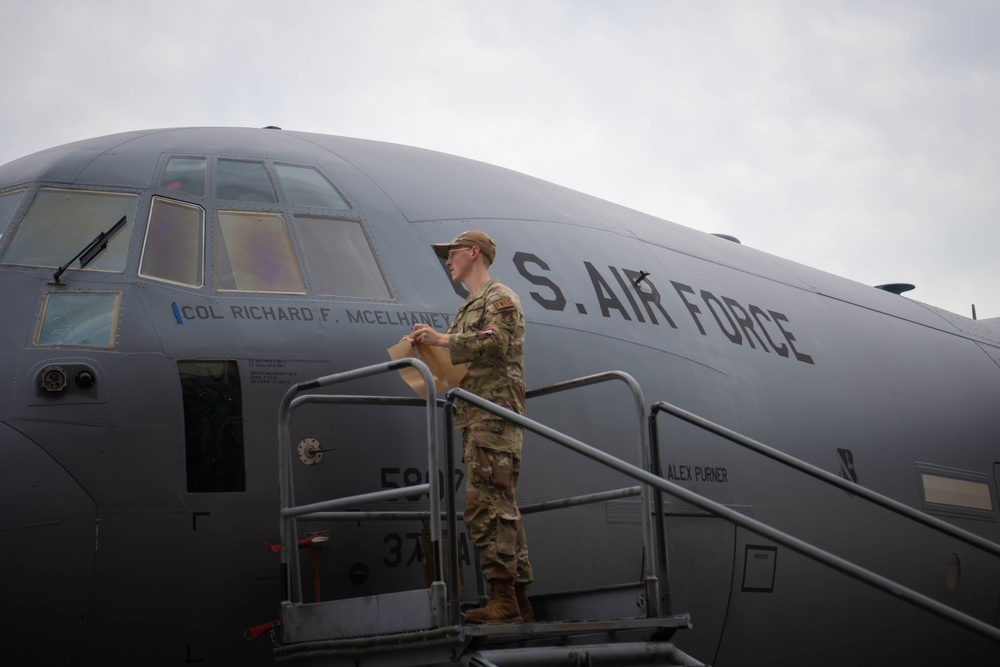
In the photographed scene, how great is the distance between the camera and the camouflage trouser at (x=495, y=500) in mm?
5605

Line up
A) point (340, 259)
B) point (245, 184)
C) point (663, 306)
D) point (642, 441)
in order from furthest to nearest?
1. point (663, 306)
2. point (245, 184)
3. point (340, 259)
4. point (642, 441)

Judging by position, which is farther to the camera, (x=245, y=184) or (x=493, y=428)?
(x=245, y=184)

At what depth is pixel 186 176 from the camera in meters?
7.12

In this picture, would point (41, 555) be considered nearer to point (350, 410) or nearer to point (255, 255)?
point (350, 410)

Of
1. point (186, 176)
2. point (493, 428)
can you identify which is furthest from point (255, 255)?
point (493, 428)

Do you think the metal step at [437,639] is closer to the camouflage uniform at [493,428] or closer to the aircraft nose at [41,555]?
the camouflage uniform at [493,428]

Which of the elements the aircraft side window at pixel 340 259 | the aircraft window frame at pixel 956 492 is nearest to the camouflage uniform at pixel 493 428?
the aircraft side window at pixel 340 259

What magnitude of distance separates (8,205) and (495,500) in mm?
3582

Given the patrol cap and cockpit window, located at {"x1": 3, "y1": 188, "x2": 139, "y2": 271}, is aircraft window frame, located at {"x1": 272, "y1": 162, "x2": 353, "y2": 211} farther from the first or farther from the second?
the patrol cap

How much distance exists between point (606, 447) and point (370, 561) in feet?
6.42

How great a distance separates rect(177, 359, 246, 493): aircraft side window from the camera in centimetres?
600

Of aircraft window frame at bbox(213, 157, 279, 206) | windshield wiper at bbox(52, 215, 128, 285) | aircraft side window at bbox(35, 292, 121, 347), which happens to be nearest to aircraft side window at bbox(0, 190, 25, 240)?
windshield wiper at bbox(52, 215, 128, 285)

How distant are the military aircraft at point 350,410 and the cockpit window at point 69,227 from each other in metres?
0.02

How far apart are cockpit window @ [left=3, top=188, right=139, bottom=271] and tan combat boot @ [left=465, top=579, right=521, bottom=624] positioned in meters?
2.80
